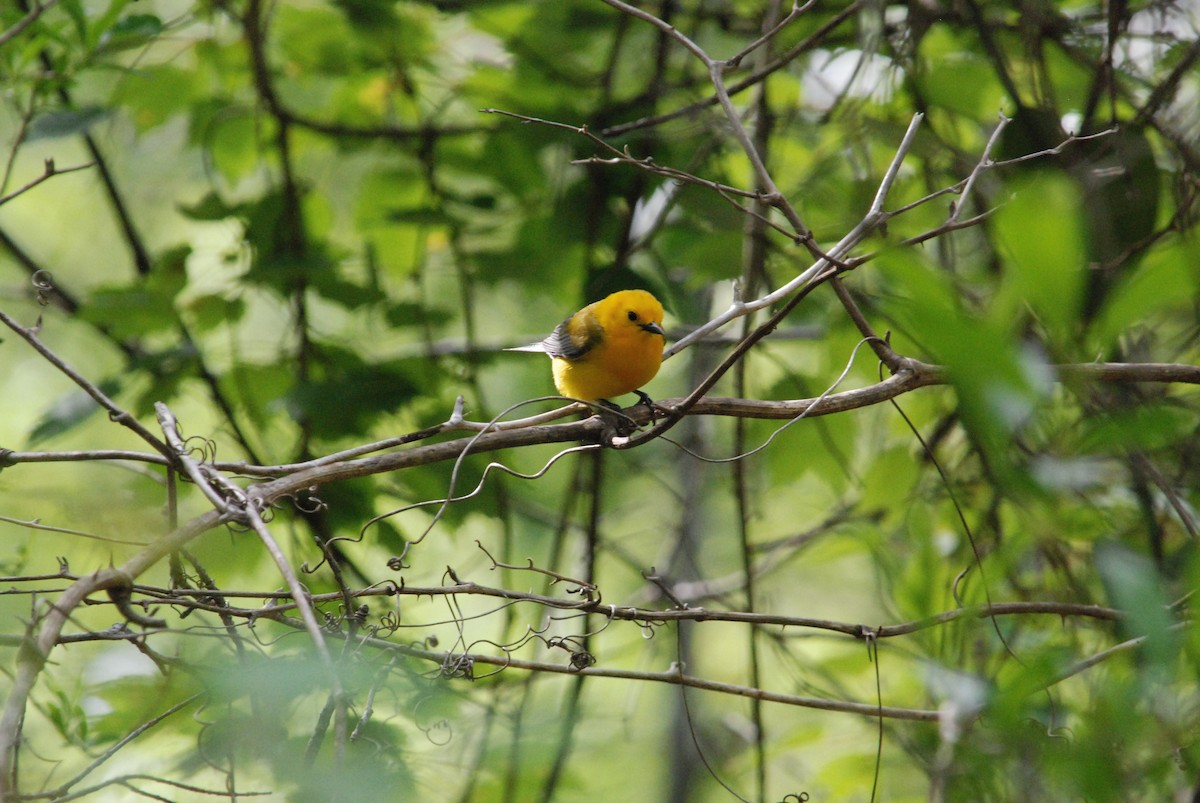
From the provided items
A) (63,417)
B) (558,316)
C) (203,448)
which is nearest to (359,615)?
(203,448)

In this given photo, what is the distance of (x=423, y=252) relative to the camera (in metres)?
4.65

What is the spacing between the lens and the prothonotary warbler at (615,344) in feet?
13.0

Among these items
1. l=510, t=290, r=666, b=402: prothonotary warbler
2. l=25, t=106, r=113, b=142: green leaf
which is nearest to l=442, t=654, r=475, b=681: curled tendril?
l=510, t=290, r=666, b=402: prothonotary warbler

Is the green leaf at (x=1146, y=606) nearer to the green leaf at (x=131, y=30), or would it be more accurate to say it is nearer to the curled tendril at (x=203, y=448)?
the curled tendril at (x=203, y=448)

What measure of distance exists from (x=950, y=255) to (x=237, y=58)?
3369mm

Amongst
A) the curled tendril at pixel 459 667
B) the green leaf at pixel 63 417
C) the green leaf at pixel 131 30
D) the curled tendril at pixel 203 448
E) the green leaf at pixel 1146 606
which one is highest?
the green leaf at pixel 131 30

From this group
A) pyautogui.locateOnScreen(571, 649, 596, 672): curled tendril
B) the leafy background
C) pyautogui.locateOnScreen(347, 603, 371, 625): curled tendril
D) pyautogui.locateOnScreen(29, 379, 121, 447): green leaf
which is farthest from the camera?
pyautogui.locateOnScreen(29, 379, 121, 447): green leaf

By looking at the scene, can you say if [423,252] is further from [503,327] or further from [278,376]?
[503,327]

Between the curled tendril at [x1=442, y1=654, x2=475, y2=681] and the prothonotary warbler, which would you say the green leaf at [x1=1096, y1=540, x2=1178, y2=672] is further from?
the prothonotary warbler

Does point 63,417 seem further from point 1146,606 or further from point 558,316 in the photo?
point 1146,606

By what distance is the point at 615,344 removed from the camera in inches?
158

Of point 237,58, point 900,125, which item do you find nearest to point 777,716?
point 900,125

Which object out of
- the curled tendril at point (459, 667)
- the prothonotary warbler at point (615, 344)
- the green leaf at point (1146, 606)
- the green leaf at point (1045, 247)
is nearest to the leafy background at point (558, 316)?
the curled tendril at point (459, 667)

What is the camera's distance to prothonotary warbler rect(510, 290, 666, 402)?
398cm
